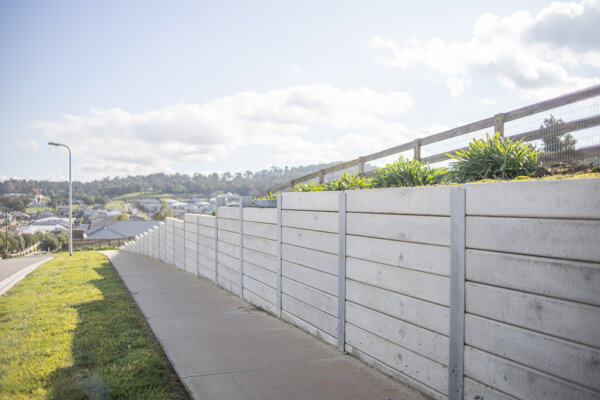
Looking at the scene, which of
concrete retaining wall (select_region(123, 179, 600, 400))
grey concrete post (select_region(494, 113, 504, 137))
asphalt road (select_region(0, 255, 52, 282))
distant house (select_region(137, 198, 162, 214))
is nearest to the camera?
concrete retaining wall (select_region(123, 179, 600, 400))

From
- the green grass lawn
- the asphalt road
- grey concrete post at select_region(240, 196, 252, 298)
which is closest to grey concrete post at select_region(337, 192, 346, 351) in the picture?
the green grass lawn

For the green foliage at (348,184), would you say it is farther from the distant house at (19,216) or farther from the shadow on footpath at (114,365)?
the distant house at (19,216)

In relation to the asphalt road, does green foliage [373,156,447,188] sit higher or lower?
higher

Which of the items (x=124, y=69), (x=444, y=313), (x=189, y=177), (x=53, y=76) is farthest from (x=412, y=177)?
(x=189, y=177)

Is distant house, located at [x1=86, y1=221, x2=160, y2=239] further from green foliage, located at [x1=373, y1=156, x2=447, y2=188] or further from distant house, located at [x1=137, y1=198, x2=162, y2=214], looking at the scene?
green foliage, located at [x1=373, y1=156, x2=447, y2=188]

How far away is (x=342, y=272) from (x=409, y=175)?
143 centimetres

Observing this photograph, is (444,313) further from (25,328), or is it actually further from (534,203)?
(25,328)

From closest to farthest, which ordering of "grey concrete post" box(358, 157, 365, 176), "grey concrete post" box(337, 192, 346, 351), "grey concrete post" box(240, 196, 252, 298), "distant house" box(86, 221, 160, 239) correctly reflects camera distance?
"grey concrete post" box(337, 192, 346, 351) → "grey concrete post" box(240, 196, 252, 298) → "grey concrete post" box(358, 157, 365, 176) → "distant house" box(86, 221, 160, 239)

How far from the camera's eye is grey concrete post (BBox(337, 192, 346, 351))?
4417 mm

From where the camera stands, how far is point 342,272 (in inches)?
174

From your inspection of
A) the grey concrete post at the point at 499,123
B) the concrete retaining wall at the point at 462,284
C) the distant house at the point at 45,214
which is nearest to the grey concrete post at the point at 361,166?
the grey concrete post at the point at 499,123

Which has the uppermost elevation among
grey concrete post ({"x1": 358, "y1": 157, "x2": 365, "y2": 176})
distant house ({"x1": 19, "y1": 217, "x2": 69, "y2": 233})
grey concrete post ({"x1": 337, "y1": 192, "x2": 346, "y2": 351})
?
grey concrete post ({"x1": 358, "y1": 157, "x2": 365, "y2": 176})

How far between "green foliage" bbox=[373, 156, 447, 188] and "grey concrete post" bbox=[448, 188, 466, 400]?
1.78 metres

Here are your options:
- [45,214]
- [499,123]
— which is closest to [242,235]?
[499,123]
